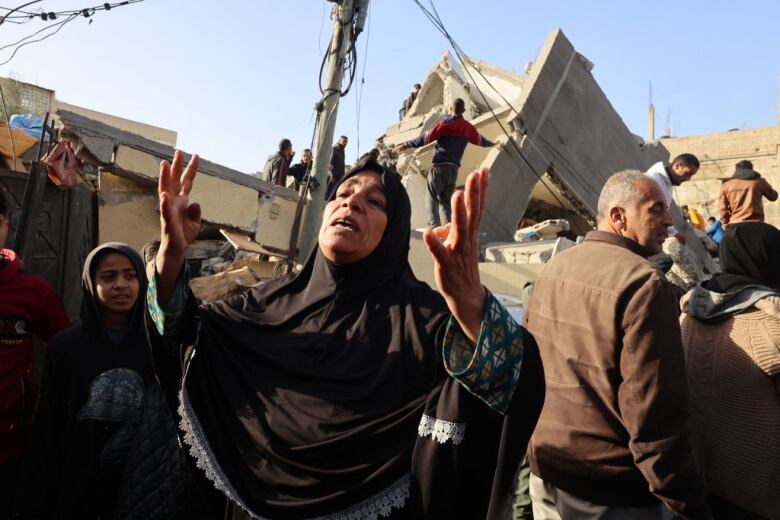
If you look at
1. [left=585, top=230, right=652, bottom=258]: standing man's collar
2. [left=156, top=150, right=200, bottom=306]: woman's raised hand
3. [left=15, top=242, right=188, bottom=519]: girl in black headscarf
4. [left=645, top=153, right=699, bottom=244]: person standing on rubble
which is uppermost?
[left=645, top=153, right=699, bottom=244]: person standing on rubble

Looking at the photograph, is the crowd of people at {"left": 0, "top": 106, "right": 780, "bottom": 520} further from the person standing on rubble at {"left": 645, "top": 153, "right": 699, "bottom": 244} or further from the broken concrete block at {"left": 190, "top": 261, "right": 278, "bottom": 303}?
the broken concrete block at {"left": 190, "top": 261, "right": 278, "bottom": 303}

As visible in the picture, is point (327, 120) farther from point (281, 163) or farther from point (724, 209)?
point (724, 209)

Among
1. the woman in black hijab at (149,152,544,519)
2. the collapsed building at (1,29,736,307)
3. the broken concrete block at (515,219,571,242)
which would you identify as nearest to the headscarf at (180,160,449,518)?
the woman in black hijab at (149,152,544,519)

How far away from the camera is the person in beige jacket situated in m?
2.01

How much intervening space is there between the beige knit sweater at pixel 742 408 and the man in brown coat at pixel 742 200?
0.67 m

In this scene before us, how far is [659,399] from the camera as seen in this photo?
5.82ft

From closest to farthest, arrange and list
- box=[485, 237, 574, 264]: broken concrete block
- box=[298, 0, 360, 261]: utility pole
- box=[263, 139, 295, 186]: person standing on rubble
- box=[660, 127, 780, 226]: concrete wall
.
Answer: box=[298, 0, 360, 261]: utility pole < box=[485, 237, 574, 264]: broken concrete block < box=[263, 139, 295, 186]: person standing on rubble < box=[660, 127, 780, 226]: concrete wall

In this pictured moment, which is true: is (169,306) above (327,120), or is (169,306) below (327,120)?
below

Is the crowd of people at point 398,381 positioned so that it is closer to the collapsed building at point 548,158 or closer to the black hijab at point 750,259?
the black hijab at point 750,259

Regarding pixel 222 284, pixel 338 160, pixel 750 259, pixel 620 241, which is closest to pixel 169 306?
pixel 620 241

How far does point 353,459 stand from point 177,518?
741 mm

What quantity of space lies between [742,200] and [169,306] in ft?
7.99

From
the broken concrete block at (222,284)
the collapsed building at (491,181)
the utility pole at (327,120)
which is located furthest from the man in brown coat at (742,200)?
the utility pole at (327,120)

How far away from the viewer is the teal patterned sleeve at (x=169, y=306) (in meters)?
1.54
